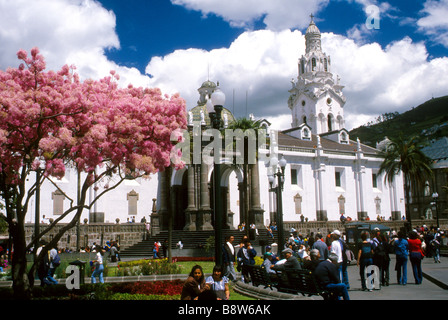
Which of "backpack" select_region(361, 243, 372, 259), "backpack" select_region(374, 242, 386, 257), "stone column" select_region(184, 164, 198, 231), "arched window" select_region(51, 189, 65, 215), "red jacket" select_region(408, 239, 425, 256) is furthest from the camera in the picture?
"arched window" select_region(51, 189, 65, 215)

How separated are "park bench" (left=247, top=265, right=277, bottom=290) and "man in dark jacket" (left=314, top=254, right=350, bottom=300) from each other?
290 centimetres

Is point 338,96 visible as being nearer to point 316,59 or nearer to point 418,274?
point 316,59

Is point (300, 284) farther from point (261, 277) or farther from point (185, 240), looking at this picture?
point (185, 240)

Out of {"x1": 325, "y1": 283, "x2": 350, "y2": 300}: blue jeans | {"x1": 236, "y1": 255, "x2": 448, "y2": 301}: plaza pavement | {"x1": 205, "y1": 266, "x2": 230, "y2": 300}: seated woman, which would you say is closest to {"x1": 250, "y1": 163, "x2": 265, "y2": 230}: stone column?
{"x1": 236, "y1": 255, "x2": 448, "y2": 301}: plaza pavement

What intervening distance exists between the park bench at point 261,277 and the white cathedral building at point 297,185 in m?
18.6

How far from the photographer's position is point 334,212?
47312 millimetres

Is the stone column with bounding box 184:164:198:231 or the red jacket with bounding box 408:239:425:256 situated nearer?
the red jacket with bounding box 408:239:425:256

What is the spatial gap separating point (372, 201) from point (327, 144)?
27.2 feet

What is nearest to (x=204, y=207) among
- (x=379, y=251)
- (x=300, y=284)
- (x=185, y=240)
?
(x=185, y=240)

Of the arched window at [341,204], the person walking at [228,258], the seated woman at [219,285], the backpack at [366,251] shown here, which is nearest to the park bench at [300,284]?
the seated woman at [219,285]

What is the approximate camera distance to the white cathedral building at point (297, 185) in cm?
3591

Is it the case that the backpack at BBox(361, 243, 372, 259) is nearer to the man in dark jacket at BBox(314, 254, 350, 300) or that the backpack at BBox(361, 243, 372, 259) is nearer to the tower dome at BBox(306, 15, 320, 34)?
the man in dark jacket at BBox(314, 254, 350, 300)

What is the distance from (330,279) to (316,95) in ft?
177

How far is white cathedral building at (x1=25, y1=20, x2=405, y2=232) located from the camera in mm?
Result: 35906
